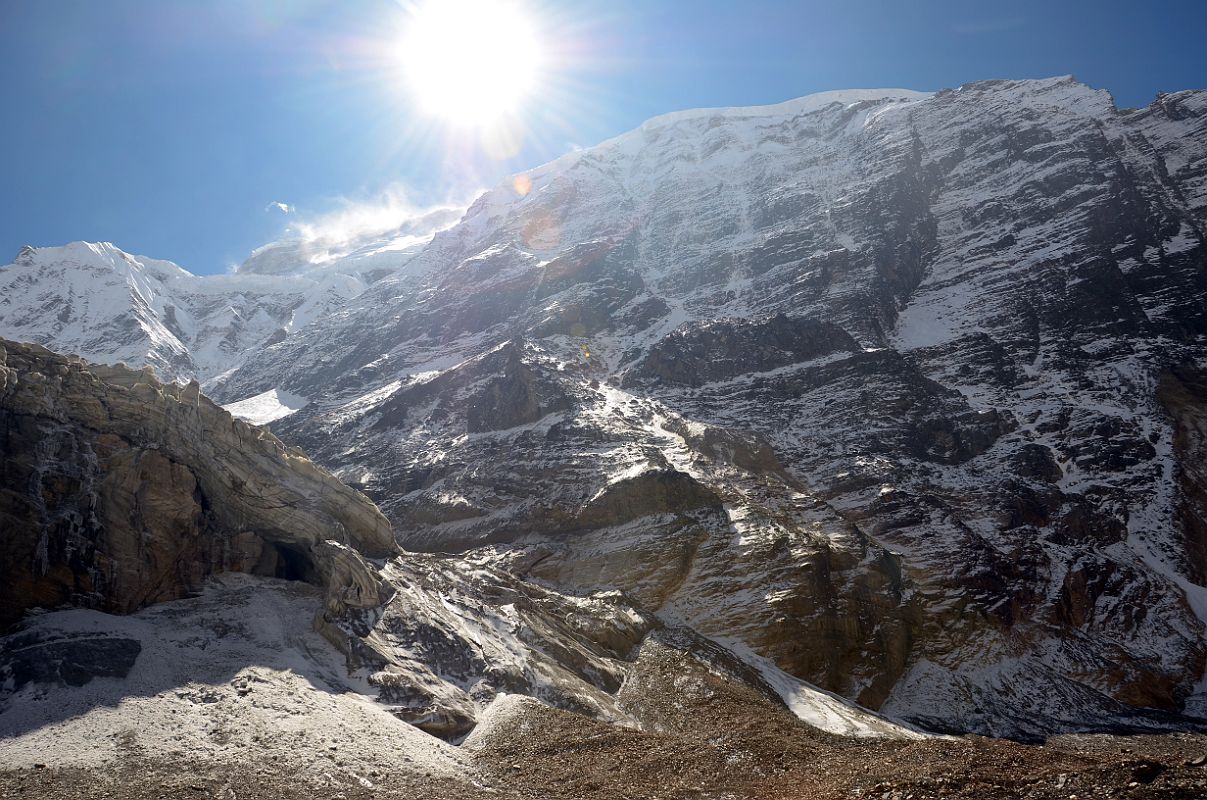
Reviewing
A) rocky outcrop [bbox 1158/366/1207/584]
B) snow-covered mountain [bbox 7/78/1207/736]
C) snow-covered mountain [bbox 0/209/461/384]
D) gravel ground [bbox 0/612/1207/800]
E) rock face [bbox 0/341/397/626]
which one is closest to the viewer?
gravel ground [bbox 0/612/1207/800]

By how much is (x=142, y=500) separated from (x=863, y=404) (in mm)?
67511

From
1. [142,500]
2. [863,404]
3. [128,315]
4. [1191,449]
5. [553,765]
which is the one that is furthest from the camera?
[128,315]

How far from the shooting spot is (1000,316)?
9362 centimetres

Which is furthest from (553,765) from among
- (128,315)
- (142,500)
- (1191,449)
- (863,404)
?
(128,315)

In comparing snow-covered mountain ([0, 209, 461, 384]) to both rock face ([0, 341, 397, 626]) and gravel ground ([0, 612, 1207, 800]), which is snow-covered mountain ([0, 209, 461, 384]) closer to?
rock face ([0, 341, 397, 626])

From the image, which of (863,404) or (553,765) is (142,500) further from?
(863,404)

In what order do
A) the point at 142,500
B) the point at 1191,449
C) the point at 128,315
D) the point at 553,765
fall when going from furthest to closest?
the point at 128,315, the point at 1191,449, the point at 142,500, the point at 553,765

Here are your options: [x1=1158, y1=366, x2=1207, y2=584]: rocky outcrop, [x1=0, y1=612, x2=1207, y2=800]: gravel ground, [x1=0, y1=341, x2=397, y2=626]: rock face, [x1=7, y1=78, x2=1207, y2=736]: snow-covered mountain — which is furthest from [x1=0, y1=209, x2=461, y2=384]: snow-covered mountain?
A: [x1=1158, y1=366, x2=1207, y2=584]: rocky outcrop

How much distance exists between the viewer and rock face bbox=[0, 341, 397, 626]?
29.6 m

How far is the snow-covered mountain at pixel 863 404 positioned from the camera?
50.7 metres

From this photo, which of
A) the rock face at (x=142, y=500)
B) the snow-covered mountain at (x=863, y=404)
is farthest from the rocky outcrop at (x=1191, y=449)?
the rock face at (x=142, y=500)

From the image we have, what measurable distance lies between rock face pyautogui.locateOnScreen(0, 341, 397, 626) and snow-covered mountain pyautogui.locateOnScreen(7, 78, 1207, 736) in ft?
60.4

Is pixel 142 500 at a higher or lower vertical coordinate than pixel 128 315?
lower

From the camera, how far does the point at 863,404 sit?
8031 centimetres
